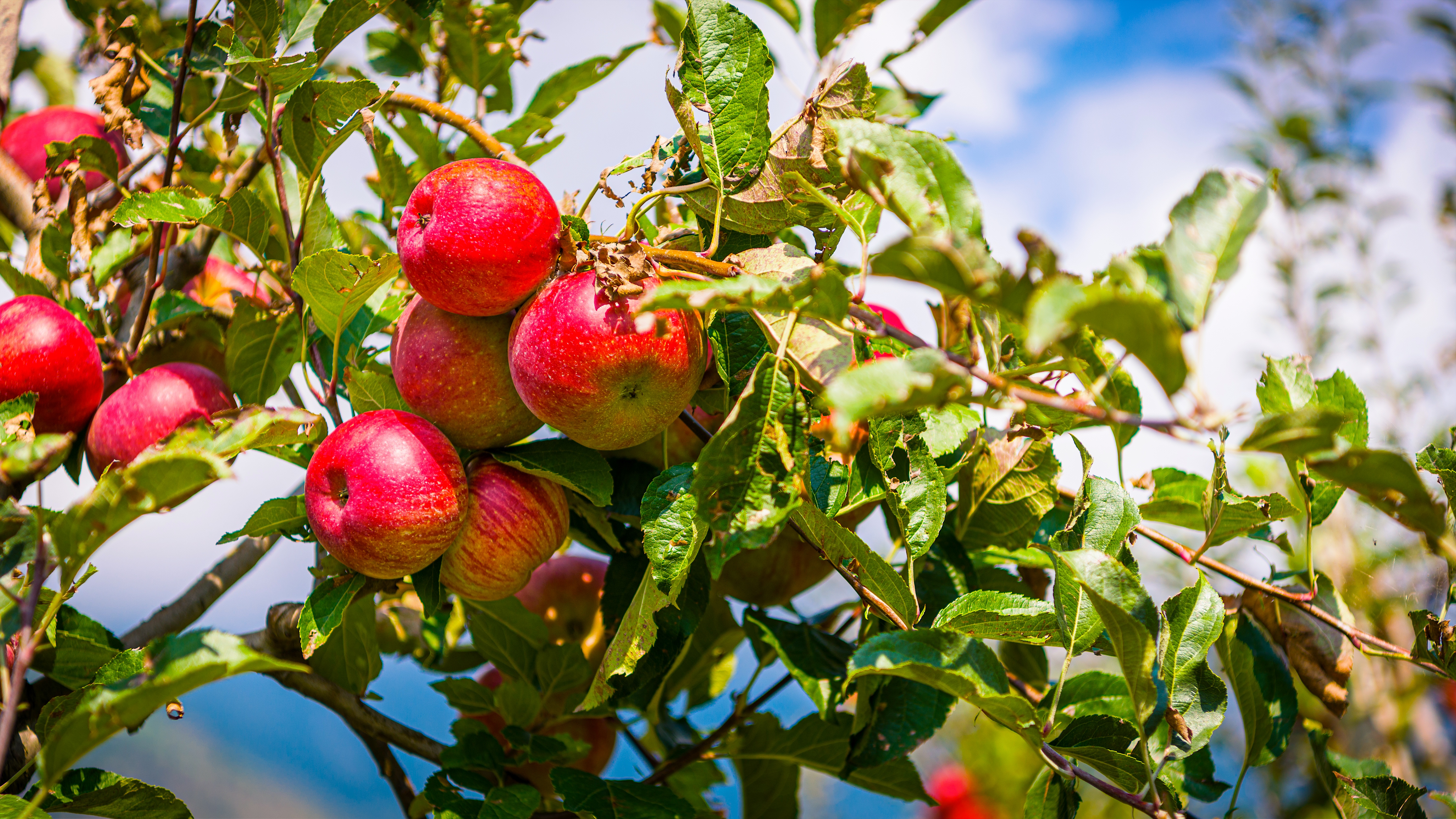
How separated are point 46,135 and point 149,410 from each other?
2.19 feet

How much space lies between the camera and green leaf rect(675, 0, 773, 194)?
0.67m

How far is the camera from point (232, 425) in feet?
1.99

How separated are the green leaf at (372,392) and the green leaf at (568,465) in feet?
0.36

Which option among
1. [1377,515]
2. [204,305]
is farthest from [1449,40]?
[204,305]

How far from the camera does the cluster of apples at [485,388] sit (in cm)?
64

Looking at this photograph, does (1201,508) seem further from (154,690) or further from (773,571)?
(154,690)

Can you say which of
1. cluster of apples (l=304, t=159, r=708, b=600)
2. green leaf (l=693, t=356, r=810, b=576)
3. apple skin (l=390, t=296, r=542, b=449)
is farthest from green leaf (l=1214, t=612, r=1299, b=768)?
apple skin (l=390, t=296, r=542, b=449)

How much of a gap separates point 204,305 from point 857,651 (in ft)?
2.87

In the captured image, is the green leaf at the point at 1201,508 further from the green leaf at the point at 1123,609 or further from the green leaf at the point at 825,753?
the green leaf at the point at 825,753

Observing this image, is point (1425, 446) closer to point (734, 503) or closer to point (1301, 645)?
point (1301, 645)

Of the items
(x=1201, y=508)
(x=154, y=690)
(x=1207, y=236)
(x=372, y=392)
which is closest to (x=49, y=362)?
(x=372, y=392)

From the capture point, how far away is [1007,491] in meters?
0.84

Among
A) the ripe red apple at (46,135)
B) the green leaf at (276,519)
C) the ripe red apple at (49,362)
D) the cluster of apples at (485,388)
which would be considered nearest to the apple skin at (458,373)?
the cluster of apples at (485,388)

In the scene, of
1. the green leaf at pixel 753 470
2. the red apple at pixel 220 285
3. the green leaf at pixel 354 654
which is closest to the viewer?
the green leaf at pixel 753 470
